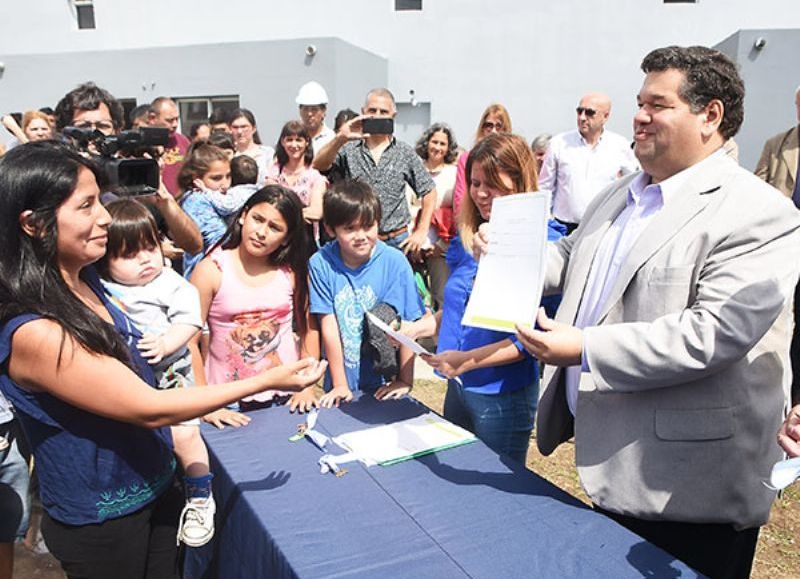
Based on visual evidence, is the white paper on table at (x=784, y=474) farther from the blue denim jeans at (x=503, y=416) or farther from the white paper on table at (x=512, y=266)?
the blue denim jeans at (x=503, y=416)

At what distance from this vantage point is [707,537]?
5.01 ft

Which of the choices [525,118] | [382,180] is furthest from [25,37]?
[382,180]

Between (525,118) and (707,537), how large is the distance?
10.6 metres

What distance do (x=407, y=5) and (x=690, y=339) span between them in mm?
12075

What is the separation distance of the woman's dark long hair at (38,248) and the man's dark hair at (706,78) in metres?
1.49

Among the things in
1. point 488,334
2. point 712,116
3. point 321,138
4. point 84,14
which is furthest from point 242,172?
point 84,14

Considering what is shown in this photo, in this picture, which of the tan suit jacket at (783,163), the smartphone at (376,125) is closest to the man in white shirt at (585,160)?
the tan suit jacket at (783,163)

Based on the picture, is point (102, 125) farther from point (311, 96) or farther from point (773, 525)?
point (773, 525)

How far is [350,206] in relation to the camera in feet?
7.94

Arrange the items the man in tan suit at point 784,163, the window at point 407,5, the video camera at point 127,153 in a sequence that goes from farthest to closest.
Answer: the window at point 407,5, the man in tan suit at point 784,163, the video camera at point 127,153

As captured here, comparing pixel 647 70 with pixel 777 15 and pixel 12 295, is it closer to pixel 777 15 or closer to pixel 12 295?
pixel 12 295

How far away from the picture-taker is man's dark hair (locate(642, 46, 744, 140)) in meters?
1.40

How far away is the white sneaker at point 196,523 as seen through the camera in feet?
5.71

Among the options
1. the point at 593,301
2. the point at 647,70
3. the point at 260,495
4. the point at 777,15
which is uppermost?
the point at 777,15
